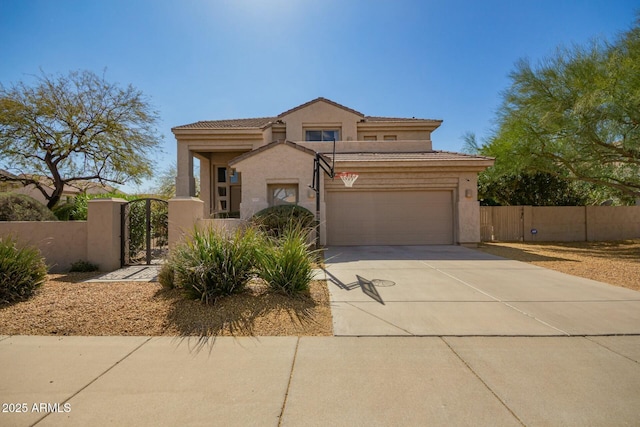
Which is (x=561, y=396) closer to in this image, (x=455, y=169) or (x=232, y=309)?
(x=232, y=309)

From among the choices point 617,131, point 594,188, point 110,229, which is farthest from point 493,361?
point 594,188

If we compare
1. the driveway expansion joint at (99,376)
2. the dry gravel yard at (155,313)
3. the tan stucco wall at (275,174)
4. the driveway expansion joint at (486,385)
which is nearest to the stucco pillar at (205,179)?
the tan stucco wall at (275,174)

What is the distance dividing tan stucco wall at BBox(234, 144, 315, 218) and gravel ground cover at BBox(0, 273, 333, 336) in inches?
309

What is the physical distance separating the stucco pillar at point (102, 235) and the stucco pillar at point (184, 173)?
8.95m

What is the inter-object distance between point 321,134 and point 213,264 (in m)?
15.5

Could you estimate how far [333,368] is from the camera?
12.7 feet

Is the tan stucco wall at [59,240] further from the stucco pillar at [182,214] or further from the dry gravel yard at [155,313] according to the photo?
the stucco pillar at [182,214]

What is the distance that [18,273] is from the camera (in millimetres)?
6191

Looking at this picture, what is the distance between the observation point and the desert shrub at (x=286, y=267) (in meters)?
6.18

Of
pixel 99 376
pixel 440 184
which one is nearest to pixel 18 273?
pixel 99 376

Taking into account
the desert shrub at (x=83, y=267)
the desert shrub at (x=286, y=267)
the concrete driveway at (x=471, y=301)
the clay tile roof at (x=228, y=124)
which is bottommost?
the concrete driveway at (x=471, y=301)

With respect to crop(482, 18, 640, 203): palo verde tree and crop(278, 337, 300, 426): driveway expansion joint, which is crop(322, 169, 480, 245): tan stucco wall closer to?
crop(482, 18, 640, 203): palo verde tree

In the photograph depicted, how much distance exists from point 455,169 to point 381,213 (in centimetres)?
367

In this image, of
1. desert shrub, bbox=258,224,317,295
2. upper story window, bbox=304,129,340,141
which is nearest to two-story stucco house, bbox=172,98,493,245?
upper story window, bbox=304,129,340,141
